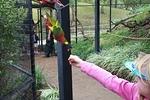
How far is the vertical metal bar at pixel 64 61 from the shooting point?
11.3ft

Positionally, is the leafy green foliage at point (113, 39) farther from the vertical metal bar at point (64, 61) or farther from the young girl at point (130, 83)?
the young girl at point (130, 83)

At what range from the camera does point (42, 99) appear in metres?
6.92

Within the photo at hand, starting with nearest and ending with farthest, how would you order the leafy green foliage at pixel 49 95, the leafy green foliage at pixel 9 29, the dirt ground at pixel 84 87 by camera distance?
1. the leafy green foliage at pixel 9 29
2. the leafy green foliage at pixel 49 95
3. the dirt ground at pixel 84 87

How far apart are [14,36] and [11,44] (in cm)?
10

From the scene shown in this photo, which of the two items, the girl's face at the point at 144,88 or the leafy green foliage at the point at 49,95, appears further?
the leafy green foliage at the point at 49,95

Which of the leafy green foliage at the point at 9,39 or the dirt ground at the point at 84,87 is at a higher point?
the leafy green foliage at the point at 9,39

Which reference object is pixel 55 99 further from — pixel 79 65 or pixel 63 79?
pixel 79 65

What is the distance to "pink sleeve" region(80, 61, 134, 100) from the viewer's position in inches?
79.4

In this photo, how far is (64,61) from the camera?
11.6 feet

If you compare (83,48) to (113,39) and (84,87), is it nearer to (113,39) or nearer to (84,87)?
(113,39)

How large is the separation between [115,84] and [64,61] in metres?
1.49

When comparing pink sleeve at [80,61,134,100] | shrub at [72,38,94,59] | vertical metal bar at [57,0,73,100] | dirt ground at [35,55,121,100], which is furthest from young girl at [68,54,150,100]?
shrub at [72,38,94,59]

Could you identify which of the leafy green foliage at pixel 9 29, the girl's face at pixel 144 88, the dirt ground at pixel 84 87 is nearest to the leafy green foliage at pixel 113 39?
the dirt ground at pixel 84 87

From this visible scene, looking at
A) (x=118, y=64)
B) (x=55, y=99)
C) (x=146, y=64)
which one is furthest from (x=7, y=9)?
(x=118, y=64)
